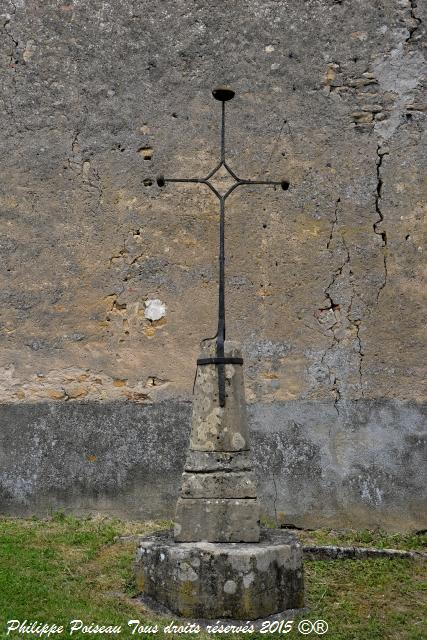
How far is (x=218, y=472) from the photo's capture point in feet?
12.7

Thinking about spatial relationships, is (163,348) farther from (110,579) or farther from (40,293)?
(110,579)

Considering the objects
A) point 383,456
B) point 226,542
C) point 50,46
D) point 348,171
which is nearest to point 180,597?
point 226,542

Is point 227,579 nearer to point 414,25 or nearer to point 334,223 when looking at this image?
point 334,223

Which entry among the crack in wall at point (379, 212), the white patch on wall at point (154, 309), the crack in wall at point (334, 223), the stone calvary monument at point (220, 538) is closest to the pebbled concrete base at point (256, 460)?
the white patch on wall at point (154, 309)

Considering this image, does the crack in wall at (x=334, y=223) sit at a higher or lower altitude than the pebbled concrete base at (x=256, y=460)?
higher

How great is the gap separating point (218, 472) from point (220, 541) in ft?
1.15

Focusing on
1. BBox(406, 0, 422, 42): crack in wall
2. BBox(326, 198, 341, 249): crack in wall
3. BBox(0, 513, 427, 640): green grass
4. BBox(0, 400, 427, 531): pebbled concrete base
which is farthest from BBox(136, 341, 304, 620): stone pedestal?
BBox(406, 0, 422, 42): crack in wall

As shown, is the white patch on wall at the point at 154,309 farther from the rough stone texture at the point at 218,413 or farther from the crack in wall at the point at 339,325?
the rough stone texture at the point at 218,413

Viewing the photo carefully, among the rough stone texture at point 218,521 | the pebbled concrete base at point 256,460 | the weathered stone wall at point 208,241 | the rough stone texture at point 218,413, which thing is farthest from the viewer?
the weathered stone wall at point 208,241

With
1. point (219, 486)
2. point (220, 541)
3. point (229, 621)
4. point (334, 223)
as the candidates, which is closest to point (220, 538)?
point (220, 541)

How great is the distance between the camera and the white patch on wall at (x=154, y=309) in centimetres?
602

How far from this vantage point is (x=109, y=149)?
246 inches

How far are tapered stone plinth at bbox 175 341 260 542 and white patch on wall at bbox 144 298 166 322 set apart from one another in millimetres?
2023

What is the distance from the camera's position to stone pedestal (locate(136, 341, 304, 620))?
355 centimetres
